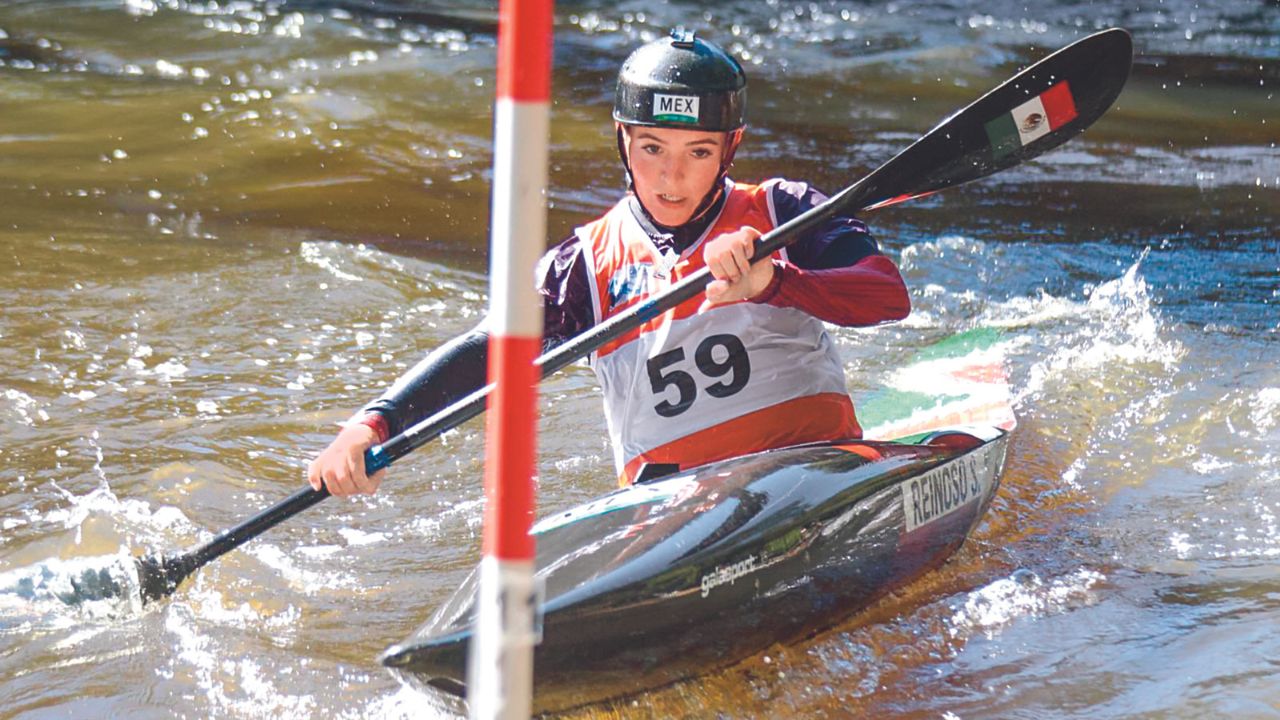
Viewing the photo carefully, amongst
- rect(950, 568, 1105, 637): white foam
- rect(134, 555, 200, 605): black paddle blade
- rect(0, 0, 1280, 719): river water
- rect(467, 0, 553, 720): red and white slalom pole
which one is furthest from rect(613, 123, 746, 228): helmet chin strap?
rect(467, 0, 553, 720): red and white slalom pole

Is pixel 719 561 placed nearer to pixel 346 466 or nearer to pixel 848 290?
pixel 848 290

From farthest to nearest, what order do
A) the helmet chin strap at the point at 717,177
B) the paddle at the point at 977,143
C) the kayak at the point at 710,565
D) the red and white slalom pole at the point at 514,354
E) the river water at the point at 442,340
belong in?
1. the helmet chin strap at the point at 717,177
2. the paddle at the point at 977,143
3. the river water at the point at 442,340
4. the kayak at the point at 710,565
5. the red and white slalom pole at the point at 514,354

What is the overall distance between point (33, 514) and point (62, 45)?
8169 millimetres

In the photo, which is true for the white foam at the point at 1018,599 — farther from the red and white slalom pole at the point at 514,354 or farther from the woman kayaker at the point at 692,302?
the red and white slalom pole at the point at 514,354

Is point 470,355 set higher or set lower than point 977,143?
lower

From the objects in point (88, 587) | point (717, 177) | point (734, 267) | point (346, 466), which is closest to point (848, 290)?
point (734, 267)

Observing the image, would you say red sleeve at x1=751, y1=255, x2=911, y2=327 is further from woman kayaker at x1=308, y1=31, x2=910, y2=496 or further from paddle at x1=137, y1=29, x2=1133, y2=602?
paddle at x1=137, y1=29, x2=1133, y2=602

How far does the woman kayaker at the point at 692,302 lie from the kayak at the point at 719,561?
20 cm

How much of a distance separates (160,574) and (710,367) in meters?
1.49

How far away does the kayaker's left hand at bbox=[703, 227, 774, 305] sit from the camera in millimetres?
3043

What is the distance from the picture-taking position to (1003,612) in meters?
3.43

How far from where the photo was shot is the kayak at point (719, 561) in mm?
2768

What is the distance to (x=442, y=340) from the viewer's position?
5602 mm

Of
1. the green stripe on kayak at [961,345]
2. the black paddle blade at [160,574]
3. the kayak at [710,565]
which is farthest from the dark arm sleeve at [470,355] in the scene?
the green stripe on kayak at [961,345]
